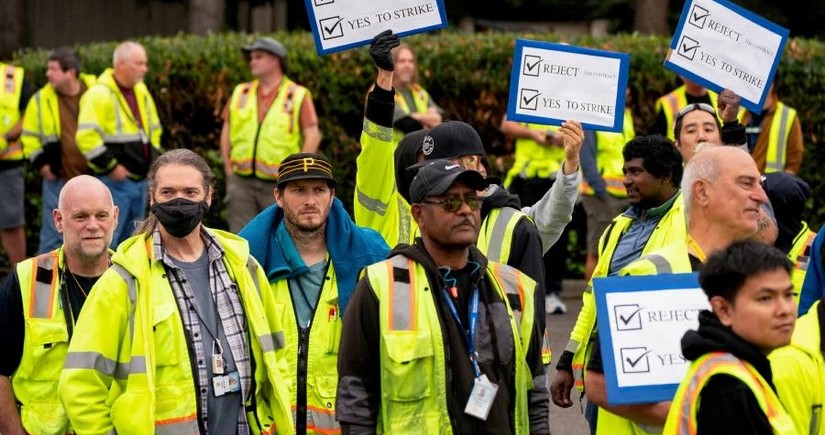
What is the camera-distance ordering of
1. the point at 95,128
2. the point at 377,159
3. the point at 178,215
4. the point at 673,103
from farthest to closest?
the point at 95,128
the point at 673,103
the point at 377,159
the point at 178,215

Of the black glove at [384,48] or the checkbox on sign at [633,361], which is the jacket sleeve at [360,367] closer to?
the checkbox on sign at [633,361]

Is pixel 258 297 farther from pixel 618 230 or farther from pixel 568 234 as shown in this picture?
pixel 568 234

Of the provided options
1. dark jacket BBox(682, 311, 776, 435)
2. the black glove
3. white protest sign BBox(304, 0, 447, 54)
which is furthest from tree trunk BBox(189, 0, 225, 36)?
dark jacket BBox(682, 311, 776, 435)

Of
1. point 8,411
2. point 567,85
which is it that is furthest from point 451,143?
point 8,411

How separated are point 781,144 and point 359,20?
4.93 m

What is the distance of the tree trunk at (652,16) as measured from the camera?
1975 cm

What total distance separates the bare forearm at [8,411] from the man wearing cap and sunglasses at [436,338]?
5.44 ft

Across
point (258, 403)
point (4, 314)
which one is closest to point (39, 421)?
point (4, 314)

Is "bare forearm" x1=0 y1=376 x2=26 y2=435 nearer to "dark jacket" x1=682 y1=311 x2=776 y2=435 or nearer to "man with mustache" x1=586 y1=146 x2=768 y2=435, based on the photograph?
"man with mustache" x1=586 y1=146 x2=768 y2=435

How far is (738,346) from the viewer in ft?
13.8

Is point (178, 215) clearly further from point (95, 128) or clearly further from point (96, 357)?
point (95, 128)

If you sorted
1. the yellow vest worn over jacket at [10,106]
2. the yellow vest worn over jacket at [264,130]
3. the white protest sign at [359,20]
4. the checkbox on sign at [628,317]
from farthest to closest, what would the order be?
the yellow vest worn over jacket at [10,106] < the yellow vest worn over jacket at [264,130] < the white protest sign at [359,20] < the checkbox on sign at [628,317]

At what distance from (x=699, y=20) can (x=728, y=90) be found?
51 cm

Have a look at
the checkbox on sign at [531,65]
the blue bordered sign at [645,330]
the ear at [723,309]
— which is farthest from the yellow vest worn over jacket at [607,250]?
the checkbox on sign at [531,65]
